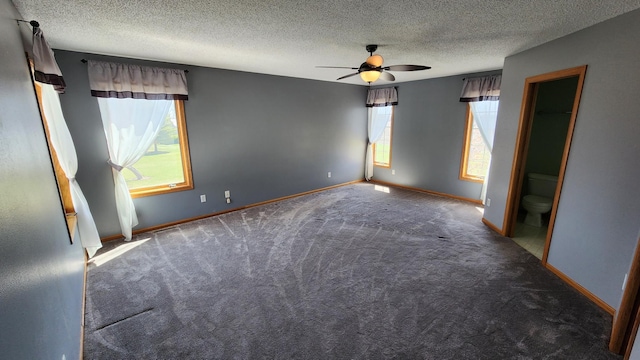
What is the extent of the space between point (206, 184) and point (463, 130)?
449cm

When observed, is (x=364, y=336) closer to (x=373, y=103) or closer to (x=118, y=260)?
(x=118, y=260)

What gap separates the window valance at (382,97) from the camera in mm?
5594

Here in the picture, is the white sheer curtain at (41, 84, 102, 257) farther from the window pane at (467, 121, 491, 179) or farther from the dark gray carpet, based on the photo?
the window pane at (467, 121, 491, 179)

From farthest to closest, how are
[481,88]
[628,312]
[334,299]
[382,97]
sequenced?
[382,97]
[481,88]
[334,299]
[628,312]

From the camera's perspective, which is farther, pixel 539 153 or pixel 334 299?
pixel 539 153

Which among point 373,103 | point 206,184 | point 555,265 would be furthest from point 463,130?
point 206,184

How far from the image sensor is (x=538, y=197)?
3.79 m

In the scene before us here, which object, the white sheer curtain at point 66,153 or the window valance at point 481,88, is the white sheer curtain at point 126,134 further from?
the window valance at point 481,88

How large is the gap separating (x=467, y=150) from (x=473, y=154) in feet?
0.40

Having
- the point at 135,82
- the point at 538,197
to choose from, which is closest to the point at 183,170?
the point at 135,82

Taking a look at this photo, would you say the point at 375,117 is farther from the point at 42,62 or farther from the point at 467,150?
the point at 42,62

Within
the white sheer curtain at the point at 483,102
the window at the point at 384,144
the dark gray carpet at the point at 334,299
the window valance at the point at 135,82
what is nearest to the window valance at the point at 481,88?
the white sheer curtain at the point at 483,102

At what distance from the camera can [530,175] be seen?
3969mm

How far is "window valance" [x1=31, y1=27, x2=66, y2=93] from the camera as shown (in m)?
1.90
